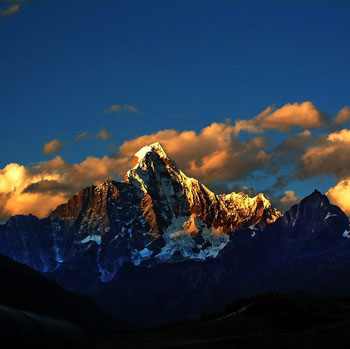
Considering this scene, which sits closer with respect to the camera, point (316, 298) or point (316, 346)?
point (316, 346)

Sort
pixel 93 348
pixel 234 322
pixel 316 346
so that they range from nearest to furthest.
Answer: pixel 93 348, pixel 316 346, pixel 234 322

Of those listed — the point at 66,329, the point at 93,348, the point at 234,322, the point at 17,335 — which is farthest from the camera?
the point at 234,322

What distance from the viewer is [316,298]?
457 feet

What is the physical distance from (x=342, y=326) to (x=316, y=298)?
25.0 meters

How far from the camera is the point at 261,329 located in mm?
115312

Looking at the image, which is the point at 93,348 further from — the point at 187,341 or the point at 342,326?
the point at 342,326

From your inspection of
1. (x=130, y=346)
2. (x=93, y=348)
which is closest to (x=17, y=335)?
(x=93, y=348)

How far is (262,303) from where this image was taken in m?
127

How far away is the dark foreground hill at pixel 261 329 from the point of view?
107225mm

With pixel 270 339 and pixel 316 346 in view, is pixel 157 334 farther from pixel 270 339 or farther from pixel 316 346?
pixel 316 346

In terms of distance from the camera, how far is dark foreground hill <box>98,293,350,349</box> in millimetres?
107225

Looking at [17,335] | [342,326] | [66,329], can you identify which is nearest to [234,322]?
[342,326]

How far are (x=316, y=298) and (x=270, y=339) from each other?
33.0 m

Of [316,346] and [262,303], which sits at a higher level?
[262,303]
